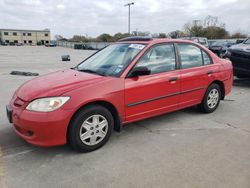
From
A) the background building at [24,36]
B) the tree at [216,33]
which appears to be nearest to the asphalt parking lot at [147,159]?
the tree at [216,33]

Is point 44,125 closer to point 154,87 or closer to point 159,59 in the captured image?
point 154,87

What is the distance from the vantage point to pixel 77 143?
3.15 metres

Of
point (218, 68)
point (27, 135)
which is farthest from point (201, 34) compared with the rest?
point (27, 135)

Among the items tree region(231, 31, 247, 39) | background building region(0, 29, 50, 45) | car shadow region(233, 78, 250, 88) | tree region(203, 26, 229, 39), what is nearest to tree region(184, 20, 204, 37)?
tree region(203, 26, 229, 39)

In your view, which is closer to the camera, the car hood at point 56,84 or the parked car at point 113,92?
the parked car at point 113,92

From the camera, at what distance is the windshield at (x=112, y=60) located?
3703 millimetres

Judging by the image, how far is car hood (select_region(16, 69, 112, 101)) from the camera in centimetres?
312

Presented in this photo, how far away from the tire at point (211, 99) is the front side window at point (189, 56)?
0.60 metres

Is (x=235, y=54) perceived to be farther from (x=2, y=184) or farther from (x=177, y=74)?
(x=2, y=184)

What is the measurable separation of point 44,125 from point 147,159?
4.48 ft

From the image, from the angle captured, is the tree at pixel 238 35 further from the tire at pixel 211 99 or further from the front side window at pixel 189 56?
the front side window at pixel 189 56

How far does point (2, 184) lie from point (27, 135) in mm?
662

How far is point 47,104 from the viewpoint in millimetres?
2994

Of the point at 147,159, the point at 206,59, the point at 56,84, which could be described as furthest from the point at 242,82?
the point at 56,84
